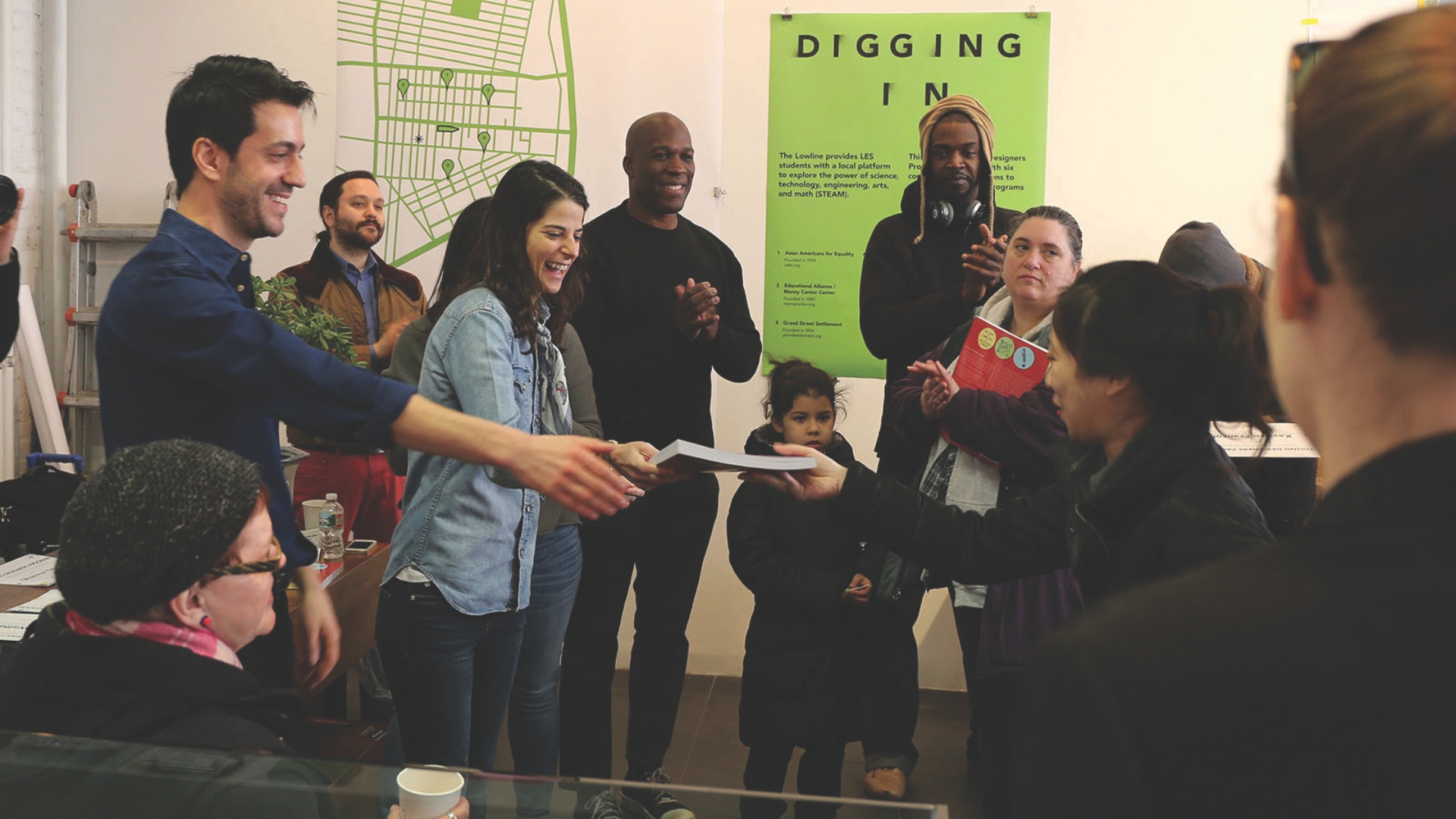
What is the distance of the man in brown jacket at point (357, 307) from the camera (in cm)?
372

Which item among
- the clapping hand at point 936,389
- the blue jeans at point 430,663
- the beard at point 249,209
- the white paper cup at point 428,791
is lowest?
the blue jeans at point 430,663

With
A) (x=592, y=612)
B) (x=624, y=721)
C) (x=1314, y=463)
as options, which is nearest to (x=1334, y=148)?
(x=592, y=612)

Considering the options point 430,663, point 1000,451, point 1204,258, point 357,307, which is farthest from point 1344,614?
point 357,307

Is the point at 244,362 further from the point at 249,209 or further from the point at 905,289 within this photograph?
the point at 905,289

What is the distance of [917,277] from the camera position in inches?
130

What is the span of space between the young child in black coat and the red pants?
57.2 inches

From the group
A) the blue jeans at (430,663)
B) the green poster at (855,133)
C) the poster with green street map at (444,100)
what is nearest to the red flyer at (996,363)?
the blue jeans at (430,663)

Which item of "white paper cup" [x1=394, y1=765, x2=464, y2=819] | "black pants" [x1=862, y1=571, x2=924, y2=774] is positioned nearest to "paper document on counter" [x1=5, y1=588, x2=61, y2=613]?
"white paper cup" [x1=394, y1=765, x2=464, y2=819]

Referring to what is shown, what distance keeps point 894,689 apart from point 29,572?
2353 millimetres

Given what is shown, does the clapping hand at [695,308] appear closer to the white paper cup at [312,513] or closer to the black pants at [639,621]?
the black pants at [639,621]

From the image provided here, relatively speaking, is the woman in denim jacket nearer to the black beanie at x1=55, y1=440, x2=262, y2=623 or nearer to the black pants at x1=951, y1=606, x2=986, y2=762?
the black beanie at x1=55, y1=440, x2=262, y2=623

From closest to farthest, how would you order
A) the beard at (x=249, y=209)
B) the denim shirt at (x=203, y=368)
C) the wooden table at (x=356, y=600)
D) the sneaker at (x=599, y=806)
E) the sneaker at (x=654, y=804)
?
the sneaker at (x=654, y=804) → the sneaker at (x=599, y=806) → the denim shirt at (x=203, y=368) → the beard at (x=249, y=209) → the wooden table at (x=356, y=600)

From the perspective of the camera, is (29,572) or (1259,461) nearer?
(29,572)

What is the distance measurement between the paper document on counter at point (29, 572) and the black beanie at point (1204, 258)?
3.07 m
